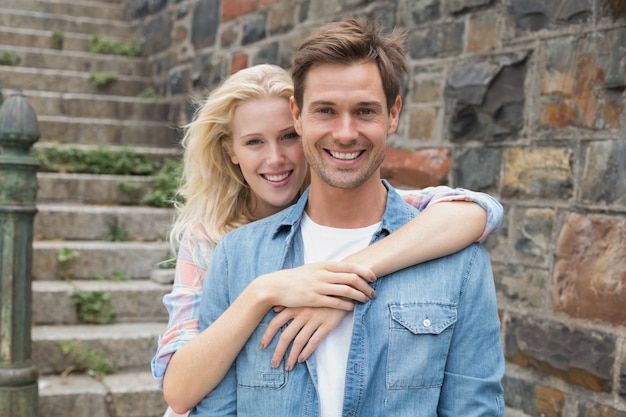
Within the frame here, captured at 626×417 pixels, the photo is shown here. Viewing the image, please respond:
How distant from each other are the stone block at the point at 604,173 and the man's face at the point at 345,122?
4.37ft

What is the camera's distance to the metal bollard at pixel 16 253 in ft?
10.9

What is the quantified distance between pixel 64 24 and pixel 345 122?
6.51 meters

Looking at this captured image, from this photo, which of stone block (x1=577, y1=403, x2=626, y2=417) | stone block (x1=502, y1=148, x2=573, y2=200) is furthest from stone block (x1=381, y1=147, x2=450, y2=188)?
stone block (x1=577, y1=403, x2=626, y2=417)

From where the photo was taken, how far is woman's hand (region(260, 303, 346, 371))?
6.00 feet

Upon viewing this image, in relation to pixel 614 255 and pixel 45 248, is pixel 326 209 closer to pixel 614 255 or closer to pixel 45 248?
pixel 614 255

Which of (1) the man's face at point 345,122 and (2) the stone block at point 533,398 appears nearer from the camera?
(1) the man's face at point 345,122

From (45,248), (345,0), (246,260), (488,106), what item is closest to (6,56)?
(45,248)

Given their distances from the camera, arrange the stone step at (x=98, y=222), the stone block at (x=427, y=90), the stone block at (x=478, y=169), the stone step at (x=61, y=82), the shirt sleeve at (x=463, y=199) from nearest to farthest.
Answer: the shirt sleeve at (x=463, y=199) < the stone block at (x=478, y=169) < the stone block at (x=427, y=90) < the stone step at (x=98, y=222) < the stone step at (x=61, y=82)

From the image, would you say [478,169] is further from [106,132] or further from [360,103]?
[106,132]

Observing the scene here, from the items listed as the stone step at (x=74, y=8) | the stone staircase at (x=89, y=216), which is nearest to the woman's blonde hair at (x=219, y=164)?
the stone staircase at (x=89, y=216)

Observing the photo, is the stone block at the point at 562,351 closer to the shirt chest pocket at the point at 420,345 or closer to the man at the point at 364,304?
the man at the point at 364,304

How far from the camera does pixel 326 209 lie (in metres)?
2.02

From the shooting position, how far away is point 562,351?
10.2ft

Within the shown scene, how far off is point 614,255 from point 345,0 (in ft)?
7.91
